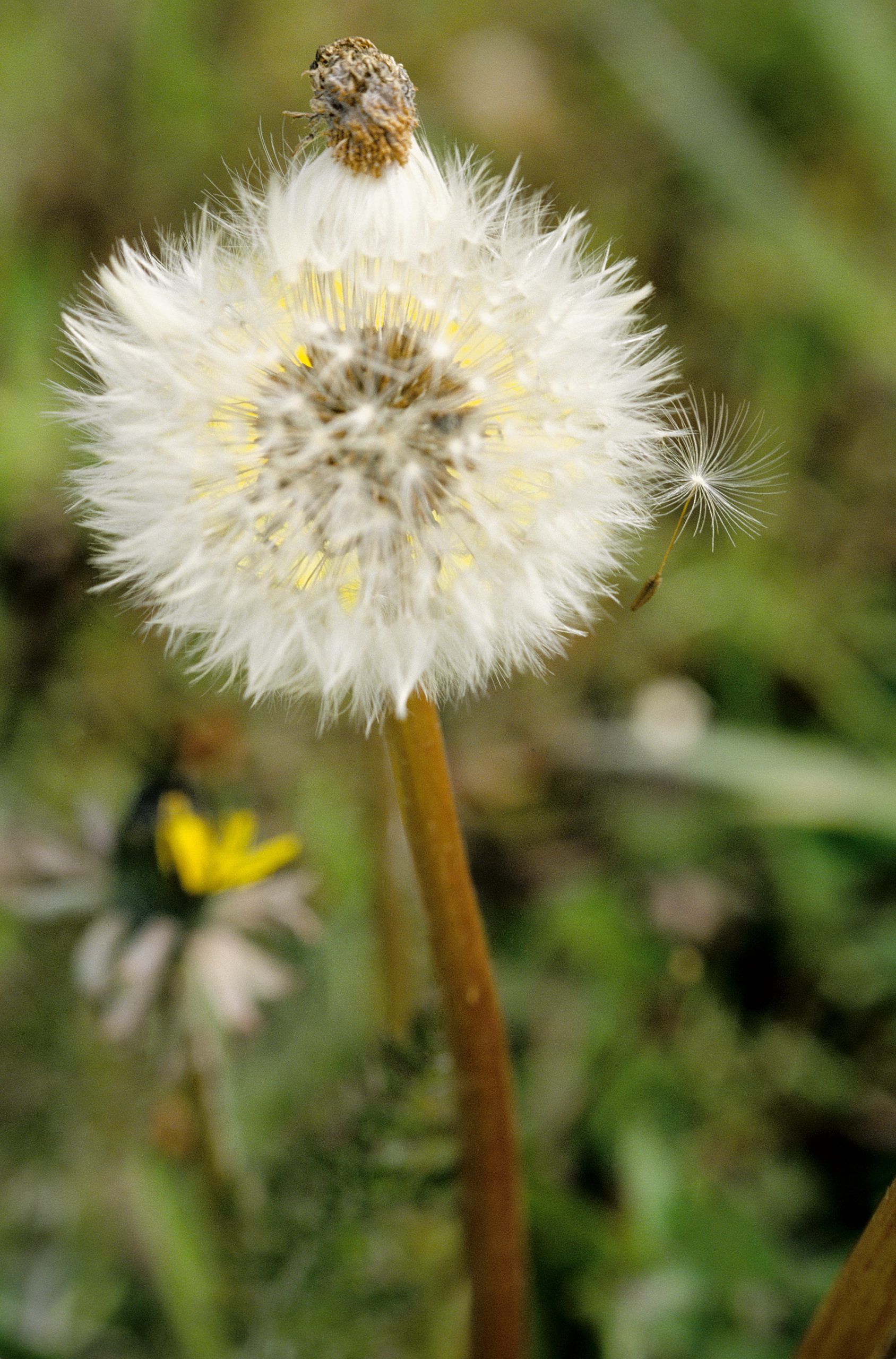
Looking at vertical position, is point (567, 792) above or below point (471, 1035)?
below

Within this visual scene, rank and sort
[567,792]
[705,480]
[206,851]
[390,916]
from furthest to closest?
[567,792], [390,916], [206,851], [705,480]

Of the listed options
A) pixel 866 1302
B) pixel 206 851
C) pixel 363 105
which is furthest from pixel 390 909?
pixel 363 105

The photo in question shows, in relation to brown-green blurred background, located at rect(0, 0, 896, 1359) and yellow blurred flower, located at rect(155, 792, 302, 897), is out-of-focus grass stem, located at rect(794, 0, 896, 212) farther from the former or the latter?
yellow blurred flower, located at rect(155, 792, 302, 897)

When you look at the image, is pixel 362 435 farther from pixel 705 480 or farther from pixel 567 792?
pixel 567 792

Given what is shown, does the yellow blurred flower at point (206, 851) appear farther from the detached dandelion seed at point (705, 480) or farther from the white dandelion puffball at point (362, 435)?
the detached dandelion seed at point (705, 480)

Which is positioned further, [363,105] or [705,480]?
[705,480]

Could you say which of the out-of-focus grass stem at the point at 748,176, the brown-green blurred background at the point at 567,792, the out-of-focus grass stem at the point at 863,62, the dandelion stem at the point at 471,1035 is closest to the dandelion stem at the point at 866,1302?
the dandelion stem at the point at 471,1035

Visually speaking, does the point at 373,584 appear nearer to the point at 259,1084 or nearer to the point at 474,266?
the point at 474,266

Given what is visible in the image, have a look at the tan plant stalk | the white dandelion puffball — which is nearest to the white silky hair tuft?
the white dandelion puffball
